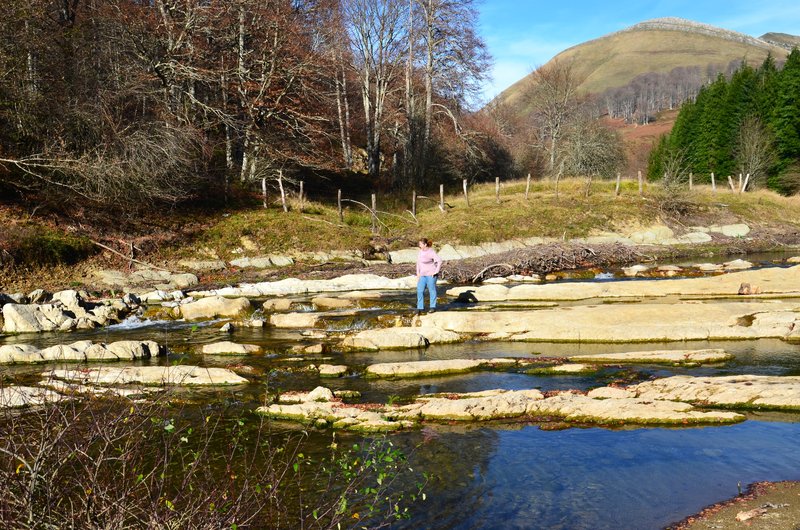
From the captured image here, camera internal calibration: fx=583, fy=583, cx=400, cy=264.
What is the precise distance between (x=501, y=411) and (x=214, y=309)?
1272 cm

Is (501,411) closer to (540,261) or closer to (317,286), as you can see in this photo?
(317,286)

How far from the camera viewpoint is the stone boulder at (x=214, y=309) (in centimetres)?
1920

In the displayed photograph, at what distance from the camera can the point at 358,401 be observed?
34.2 feet

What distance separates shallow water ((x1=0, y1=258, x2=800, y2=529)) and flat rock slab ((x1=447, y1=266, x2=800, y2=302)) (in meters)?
6.73

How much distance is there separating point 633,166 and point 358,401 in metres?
102

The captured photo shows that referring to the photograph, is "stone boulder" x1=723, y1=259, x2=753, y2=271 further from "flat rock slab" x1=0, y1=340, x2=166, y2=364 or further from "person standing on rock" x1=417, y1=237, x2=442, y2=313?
"flat rock slab" x1=0, y1=340, x2=166, y2=364

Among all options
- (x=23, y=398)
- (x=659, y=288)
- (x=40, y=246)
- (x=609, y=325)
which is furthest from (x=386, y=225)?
(x=23, y=398)

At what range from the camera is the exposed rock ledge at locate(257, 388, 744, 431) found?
8.77 meters

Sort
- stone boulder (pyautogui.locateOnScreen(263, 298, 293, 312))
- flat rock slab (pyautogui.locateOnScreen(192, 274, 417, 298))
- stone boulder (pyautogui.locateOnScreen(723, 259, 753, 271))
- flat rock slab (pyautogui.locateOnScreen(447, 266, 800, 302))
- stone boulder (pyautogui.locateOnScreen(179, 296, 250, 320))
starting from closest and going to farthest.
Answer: flat rock slab (pyautogui.locateOnScreen(447, 266, 800, 302))
stone boulder (pyautogui.locateOnScreen(179, 296, 250, 320))
stone boulder (pyautogui.locateOnScreen(263, 298, 293, 312))
flat rock slab (pyautogui.locateOnScreen(192, 274, 417, 298))
stone boulder (pyautogui.locateOnScreen(723, 259, 753, 271))

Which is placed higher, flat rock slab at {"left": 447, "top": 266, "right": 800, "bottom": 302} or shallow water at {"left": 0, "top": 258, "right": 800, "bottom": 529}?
flat rock slab at {"left": 447, "top": 266, "right": 800, "bottom": 302}

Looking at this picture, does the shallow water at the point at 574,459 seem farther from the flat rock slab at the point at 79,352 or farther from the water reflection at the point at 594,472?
the flat rock slab at the point at 79,352

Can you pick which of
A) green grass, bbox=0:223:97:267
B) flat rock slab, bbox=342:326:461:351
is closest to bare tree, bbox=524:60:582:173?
green grass, bbox=0:223:97:267

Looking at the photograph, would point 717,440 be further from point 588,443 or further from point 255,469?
point 255,469

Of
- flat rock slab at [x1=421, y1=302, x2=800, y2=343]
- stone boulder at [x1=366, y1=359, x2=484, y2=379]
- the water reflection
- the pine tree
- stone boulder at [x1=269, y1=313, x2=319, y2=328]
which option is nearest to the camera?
the water reflection
